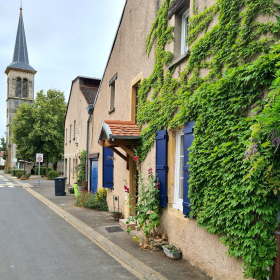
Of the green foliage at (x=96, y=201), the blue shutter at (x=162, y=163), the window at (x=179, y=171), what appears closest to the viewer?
the window at (x=179, y=171)

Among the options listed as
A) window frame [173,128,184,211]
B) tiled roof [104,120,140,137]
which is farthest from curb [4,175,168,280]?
tiled roof [104,120,140,137]

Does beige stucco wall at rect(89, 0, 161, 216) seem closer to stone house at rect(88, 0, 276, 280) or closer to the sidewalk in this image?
stone house at rect(88, 0, 276, 280)

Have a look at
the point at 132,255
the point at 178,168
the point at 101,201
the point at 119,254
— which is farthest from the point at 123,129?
the point at 101,201

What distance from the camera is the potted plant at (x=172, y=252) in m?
5.50

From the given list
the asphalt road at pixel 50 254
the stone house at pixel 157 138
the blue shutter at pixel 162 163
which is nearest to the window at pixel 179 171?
the stone house at pixel 157 138

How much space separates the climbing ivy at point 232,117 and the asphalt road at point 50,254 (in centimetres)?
210

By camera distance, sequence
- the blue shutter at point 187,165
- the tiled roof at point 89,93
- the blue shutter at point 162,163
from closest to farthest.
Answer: the blue shutter at point 187,165 → the blue shutter at point 162,163 → the tiled roof at point 89,93

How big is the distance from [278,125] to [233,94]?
134 cm

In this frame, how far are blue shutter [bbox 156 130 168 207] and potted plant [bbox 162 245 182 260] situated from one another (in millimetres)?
904

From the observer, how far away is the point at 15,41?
6078 centimetres

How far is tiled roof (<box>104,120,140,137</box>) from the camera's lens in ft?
25.0

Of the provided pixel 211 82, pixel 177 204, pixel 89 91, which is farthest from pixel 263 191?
pixel 89 91

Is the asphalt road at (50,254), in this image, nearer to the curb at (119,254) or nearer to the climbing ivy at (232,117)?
the curb at (119,254)

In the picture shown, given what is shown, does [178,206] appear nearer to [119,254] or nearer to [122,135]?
[119,254]
